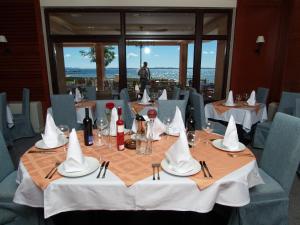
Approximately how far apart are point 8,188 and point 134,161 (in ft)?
3.18

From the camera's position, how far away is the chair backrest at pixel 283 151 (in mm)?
1547

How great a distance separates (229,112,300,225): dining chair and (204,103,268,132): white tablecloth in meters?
1.70

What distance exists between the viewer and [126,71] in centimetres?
503

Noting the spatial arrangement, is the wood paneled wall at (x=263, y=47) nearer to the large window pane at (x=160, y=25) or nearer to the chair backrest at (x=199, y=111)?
the large window pane at (x=160, y=25)

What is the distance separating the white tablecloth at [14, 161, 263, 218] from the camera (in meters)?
1.21

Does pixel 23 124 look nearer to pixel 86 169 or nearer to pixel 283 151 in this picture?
pixel 86 169

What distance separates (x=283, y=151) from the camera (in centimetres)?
164

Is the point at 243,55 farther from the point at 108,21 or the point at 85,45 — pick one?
the point at 85,45

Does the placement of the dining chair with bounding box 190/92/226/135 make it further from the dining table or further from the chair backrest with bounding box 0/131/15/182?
the chair backrest with bounding box 0/131/15/182

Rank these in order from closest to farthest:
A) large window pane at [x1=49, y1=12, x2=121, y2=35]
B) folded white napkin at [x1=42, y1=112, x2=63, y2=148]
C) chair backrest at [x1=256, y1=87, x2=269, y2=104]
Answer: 1. folded white napkin at [x1=42, y1=112, x2=63, y2=148]
2. chair backrest at [x1=256, y1=87, x2=269, y2=104]
3. large window pane at [x1=49, y1=12, x2=121, y2=35]

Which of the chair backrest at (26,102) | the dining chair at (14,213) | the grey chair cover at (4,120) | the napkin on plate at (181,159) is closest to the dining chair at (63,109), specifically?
the grey chair cover at (4,120)

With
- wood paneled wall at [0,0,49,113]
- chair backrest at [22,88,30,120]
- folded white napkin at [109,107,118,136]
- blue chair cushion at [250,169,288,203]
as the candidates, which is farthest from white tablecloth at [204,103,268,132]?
wood paneled wall at [0,0,49,113]

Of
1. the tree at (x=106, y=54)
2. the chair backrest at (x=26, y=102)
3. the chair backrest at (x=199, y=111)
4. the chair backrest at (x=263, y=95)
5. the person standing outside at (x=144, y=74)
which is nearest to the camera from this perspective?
the chair backrest at (x=199, y=111)

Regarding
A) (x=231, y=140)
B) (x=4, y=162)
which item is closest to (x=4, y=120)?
(x=4, y=162)
